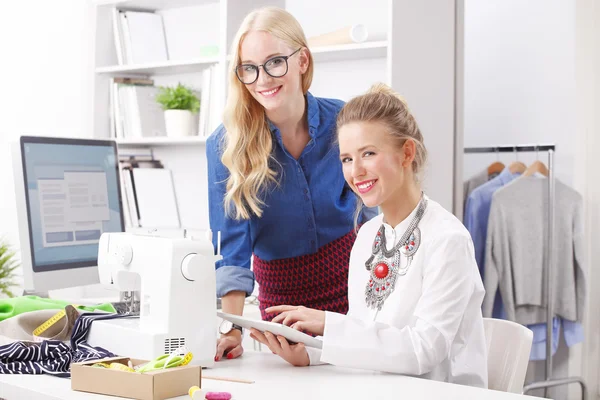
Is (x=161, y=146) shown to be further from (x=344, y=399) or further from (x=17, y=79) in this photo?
(x=344, y=399)

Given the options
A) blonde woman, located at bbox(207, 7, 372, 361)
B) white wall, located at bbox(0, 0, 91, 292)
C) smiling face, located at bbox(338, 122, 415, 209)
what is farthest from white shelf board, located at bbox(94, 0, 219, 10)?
smiling face, located at bbox(338, 122, 415, 209)

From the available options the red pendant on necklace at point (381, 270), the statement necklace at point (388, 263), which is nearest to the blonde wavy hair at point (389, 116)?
the statement necklace at point (388, 263)

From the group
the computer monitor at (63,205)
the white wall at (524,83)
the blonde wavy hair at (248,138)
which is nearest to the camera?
the blonde wavy hair at (248,138)

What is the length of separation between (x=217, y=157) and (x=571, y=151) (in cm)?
194

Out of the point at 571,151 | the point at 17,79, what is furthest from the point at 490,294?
the point at 17,79

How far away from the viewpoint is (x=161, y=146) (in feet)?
13.1

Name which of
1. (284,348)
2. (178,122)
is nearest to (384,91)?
(284,348)

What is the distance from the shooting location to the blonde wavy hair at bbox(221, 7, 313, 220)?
74.5 inches

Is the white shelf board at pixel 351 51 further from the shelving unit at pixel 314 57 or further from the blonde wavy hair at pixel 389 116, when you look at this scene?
the blonde wavy hair at pixel 389 116

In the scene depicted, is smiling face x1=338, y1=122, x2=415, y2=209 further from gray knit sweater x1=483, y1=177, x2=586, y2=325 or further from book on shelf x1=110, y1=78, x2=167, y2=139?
book on shelf x1=110, y1=78, x2=167, y2=139

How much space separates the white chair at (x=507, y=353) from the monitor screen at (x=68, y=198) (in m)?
1.30

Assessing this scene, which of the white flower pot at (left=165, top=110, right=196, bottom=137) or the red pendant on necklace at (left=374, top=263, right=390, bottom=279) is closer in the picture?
the red pendant on necklace at (left=374, top=263, right=390, bottom=279)

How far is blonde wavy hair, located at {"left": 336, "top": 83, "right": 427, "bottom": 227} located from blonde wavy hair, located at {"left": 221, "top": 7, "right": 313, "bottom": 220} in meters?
0.27

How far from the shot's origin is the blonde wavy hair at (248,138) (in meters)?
1.89
